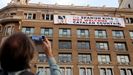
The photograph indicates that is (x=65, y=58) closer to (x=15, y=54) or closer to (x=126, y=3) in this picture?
(x=126, y=3)

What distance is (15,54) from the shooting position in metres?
2.15

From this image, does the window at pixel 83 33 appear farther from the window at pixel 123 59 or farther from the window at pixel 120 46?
the window at pixel 123 59

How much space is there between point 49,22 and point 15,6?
18.4 feet

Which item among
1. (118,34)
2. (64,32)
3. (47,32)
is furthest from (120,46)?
(47,32)

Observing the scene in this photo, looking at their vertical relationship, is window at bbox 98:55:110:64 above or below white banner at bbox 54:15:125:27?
below

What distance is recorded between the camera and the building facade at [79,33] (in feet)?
109

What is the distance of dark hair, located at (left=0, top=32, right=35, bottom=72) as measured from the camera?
2.16 metres

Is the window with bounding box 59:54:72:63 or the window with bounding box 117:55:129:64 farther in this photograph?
the window with bounding box 117:55:129:64

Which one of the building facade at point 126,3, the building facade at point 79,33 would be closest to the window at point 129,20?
the building facade at point 79,33

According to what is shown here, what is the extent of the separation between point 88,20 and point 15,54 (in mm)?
35450

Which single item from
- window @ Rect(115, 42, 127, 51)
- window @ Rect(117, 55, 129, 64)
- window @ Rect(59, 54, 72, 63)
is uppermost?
window @ Rect(115, 42, 127, 51)

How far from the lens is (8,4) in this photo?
127 ft

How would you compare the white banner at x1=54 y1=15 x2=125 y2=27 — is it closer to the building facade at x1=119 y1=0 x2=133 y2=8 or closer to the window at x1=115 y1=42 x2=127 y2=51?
the window at x1=115 y1=42 x2=127 y2=51

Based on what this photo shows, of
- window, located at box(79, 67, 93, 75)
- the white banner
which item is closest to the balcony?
the white banner
